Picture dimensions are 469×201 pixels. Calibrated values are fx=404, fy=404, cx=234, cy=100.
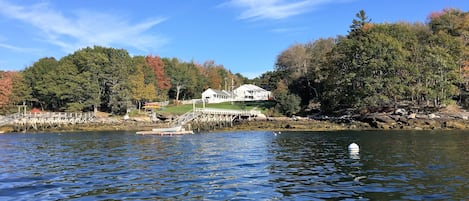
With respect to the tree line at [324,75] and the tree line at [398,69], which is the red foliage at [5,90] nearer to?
the tree line at [324,75]

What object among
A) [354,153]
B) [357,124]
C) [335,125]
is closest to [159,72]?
[335,125]

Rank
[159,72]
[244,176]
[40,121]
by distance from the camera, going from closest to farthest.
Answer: [244,176] < [40,121] < [159,72]

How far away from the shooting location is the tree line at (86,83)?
93750 mm

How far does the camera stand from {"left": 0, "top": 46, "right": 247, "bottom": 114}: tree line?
9375 cm

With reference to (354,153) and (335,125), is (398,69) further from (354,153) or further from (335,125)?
(354,153)

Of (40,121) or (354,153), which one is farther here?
(40,121)

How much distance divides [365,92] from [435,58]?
40.5 feet

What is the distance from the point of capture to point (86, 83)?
307 ft

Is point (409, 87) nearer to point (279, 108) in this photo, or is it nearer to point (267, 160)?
point (279, 108)

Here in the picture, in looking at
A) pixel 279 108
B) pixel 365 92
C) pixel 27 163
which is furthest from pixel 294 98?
pixel 27 163

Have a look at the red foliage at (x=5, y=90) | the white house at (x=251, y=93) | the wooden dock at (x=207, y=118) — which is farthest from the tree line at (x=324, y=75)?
the wooden dock at (x=207, y=118)

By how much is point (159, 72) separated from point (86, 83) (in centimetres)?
2963

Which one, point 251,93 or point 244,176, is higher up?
point 251,93

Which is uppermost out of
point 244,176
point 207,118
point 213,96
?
point 213,96
